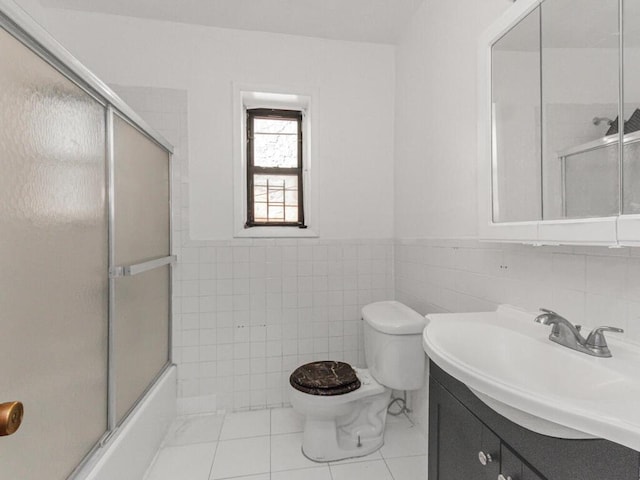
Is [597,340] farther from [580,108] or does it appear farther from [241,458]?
[241,458]

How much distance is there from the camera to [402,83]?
2.13 m

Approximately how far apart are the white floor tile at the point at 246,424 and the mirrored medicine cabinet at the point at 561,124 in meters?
1.64

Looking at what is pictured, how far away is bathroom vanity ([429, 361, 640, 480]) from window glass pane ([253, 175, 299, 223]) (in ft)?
4.84

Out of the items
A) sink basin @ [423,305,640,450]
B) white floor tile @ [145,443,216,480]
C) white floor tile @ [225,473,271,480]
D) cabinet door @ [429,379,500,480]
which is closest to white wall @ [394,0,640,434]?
sink basin @ [423,305,640,450]

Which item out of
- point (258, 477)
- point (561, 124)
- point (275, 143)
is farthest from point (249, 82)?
point (258, 477)

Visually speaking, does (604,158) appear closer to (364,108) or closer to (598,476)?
(598,476)

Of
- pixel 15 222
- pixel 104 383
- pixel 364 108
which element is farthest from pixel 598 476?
pixel 364 108

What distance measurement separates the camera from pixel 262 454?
1.69 meters

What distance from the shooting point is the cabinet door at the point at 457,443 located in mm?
838

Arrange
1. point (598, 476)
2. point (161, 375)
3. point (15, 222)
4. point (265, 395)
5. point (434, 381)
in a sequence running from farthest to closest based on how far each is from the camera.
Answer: point (265, 395), point (161, 375), point (434, 381), point (15, 222), point (598, 476)

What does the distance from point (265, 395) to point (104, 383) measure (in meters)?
1.10

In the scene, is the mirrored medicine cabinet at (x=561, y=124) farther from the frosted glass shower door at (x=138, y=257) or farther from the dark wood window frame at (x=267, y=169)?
the frosted glass shower door at (x=138, y=257)

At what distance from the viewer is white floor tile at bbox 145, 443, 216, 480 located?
1546 millimetres

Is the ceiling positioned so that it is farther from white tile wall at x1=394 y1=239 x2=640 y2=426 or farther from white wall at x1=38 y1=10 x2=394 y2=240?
white tile wall at x1=394 y1=239 x2=640 y2=426
